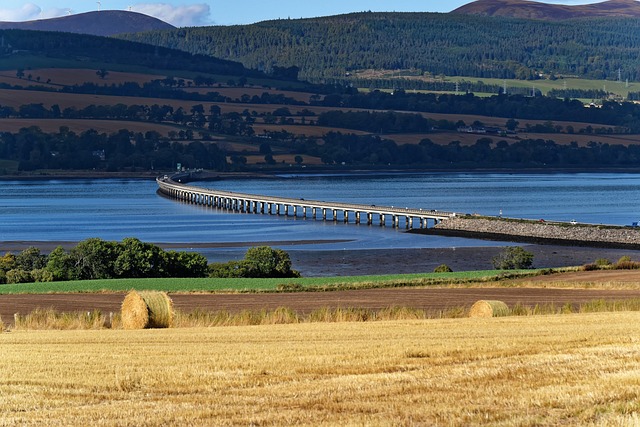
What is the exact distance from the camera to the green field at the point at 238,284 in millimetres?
40562

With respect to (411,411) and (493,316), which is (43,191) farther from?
(411,411)

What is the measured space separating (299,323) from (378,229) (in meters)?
69.8

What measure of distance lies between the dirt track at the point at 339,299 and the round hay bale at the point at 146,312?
5.46 meters

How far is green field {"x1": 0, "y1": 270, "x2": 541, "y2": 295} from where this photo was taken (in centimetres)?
4056

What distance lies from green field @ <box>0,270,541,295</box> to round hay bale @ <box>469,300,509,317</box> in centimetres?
1269

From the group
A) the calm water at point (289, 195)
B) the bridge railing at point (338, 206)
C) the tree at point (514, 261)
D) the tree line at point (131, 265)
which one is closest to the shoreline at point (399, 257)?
the tree at point (514, 261)

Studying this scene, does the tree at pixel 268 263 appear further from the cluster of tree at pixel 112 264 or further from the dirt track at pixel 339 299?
the dirt track at pixel 339 299

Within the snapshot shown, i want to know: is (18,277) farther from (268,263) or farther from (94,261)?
(268,263)

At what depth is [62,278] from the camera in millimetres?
49562

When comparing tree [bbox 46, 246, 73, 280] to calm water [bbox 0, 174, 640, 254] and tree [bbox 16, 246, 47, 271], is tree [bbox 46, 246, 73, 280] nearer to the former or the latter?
tree [bbox 16, 246, 47, 271]

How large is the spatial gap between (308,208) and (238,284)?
3462 inches

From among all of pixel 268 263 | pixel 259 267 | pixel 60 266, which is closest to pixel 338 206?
pixel 268 263

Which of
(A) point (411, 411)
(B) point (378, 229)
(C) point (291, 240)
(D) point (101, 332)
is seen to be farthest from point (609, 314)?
(B) point (378, 229)

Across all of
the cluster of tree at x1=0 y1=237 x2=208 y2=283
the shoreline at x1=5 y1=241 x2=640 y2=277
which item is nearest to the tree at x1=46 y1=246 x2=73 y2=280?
the cluster of tree at x1=0 y1=237 x2=208 y2=283
